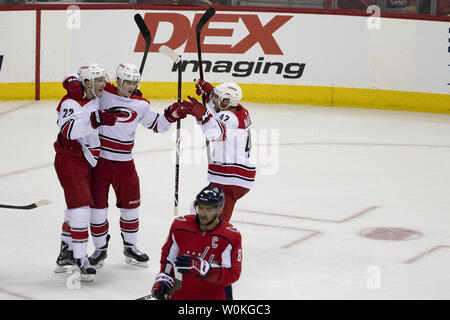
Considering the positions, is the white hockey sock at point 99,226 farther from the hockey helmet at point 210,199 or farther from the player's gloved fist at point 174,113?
the hockey helmet at point 210,199

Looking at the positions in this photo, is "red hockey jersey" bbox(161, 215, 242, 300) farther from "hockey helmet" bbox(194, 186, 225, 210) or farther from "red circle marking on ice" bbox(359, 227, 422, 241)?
"red circle marking on ice" bbox(359, 227, 422, 241)

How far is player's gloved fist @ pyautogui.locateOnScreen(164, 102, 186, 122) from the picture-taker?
6168 mm

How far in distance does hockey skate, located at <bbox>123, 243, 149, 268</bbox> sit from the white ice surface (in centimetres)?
5

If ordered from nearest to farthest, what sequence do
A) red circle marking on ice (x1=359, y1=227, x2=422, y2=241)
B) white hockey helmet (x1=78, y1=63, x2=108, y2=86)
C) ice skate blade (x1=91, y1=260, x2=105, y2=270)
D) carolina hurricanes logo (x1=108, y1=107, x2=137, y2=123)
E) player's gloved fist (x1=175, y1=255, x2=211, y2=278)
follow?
player's gloved fist (x1=175, y1=255, x2=211, y2=278) → white hockey helmet (x1=78, y1=63, x2=108, y2=86) → carolina hurricanes logo (x1=108, y1=107, x2=137, y2=123) → ice skate blade (x1=91, y1=260, x2=105, y2=270) → red circle marking on ice (x1=359, y1=227, x2=422, y2=241)

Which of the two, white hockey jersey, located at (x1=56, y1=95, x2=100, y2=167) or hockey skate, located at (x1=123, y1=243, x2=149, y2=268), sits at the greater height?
white hockey jersey, located at (x1=56, y1=95, x2=100, y2=167)

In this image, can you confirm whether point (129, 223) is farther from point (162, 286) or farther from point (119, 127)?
point (162, 286)

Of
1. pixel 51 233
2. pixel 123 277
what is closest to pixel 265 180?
pixel 51 233

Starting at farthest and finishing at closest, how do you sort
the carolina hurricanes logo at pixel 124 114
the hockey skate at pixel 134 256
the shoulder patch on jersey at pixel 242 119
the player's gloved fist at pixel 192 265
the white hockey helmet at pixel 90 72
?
the hockey skate at pixel 134 256
the carolina hurricanes logo at pixel 124 114
the shoulder patch on jersey at pixel 242 119
the white hockey helmet at pixel 90 72
the player's gloved fist at pixel 192 265

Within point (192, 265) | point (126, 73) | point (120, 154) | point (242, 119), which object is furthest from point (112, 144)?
point (192, 265)

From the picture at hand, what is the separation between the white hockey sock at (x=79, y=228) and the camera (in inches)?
231

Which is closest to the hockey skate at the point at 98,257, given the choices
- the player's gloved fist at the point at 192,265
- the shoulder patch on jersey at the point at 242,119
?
the shoulder patch on jersey at the point at 242,119

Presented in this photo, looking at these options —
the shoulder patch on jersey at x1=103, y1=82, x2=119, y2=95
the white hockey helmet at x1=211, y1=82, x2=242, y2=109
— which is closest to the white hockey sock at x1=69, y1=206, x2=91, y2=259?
the shoulder patch on jersey at x1=103, y1=82, x2=119, y2=95

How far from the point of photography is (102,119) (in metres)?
5.79

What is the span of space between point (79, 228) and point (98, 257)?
1.45 feet
